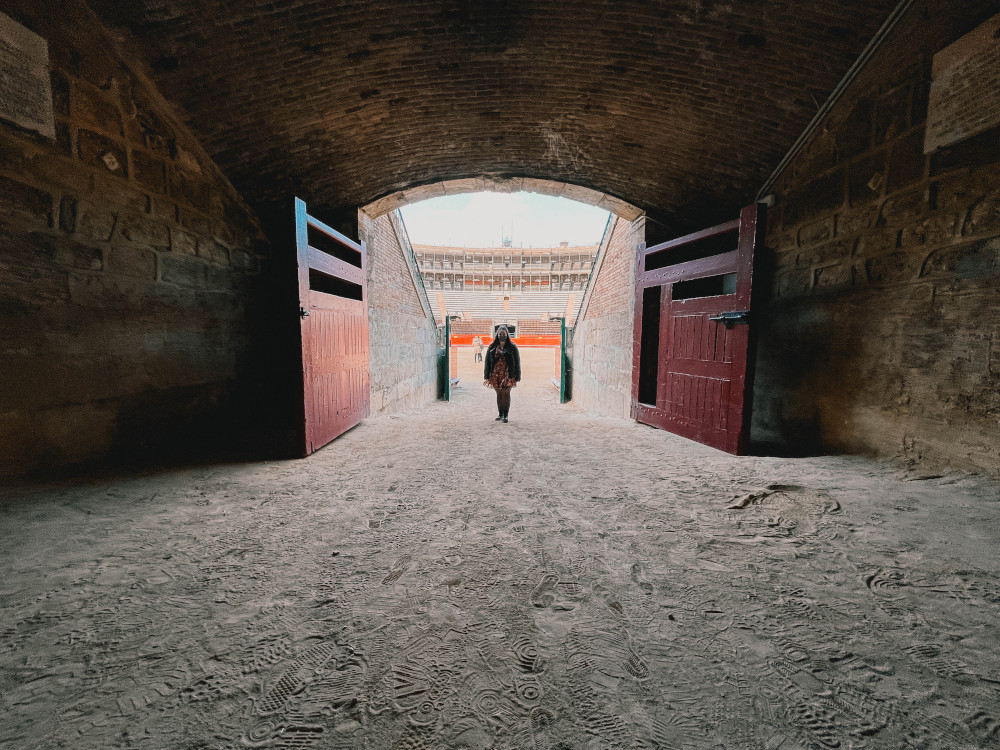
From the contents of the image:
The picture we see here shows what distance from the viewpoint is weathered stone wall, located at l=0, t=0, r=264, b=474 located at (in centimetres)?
254

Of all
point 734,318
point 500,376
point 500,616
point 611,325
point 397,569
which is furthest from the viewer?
point 611,325

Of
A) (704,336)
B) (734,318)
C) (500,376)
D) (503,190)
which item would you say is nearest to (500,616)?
(734,318)

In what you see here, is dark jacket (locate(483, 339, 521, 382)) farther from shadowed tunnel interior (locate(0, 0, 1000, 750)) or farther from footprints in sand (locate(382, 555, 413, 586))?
footprints in sand (locate(382, 555, 413, 586))

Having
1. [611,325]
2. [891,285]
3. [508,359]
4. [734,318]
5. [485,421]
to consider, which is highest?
[891,285]

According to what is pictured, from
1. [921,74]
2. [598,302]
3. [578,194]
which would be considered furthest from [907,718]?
[598,302]

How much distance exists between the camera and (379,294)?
6242 millimetres

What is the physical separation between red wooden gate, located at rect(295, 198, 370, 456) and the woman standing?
187cm

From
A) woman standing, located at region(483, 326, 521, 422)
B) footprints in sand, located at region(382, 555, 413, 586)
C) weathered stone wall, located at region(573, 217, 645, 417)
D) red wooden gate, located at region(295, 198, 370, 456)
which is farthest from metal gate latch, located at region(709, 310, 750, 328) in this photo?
red wooden gate, located at region(295, 198, 370, 456)

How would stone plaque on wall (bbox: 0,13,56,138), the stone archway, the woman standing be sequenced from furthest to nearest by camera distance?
the woman standing, the stone archway, stone plaque on wall (bbox: 0,13,56,138)

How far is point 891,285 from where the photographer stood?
300 centimetres

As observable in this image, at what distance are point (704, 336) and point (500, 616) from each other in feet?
12.4

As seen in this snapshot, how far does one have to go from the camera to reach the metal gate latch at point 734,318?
3631 mm

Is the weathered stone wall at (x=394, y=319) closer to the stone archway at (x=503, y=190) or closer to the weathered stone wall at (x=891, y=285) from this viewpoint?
the stone archway at (x=503, y=190)

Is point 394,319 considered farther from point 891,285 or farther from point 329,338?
point 891,285
